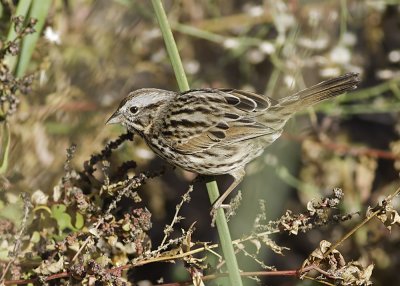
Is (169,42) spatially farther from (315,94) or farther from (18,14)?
(315,94)

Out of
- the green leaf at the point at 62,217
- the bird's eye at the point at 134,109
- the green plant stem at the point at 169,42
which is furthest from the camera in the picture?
the bird's eye at the point at 134,109

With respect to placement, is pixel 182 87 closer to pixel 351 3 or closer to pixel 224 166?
pixel 224 166

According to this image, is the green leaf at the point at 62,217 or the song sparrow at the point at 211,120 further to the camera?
the song sparrow at the point at 211,120

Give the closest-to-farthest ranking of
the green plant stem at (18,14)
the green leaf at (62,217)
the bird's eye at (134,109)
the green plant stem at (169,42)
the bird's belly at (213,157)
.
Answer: the green plant stem at (169,42) < the green leaf at (62,217) < the green plant stem at (18,14) < the bird's belly at (213,157) < the bird's eye at (134,109)

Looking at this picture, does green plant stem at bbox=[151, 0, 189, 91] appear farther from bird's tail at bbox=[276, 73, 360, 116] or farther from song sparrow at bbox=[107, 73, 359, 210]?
bird's tail at bbox=[276, 73, 360, 116]

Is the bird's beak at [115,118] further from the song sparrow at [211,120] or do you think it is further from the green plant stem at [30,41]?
the green plant stem at [30,41]

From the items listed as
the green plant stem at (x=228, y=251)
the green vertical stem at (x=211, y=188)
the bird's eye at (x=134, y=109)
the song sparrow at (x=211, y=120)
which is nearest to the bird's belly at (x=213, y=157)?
the song sparrow at (x=211, y=120)

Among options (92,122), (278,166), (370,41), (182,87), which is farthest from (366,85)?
(182,87)
